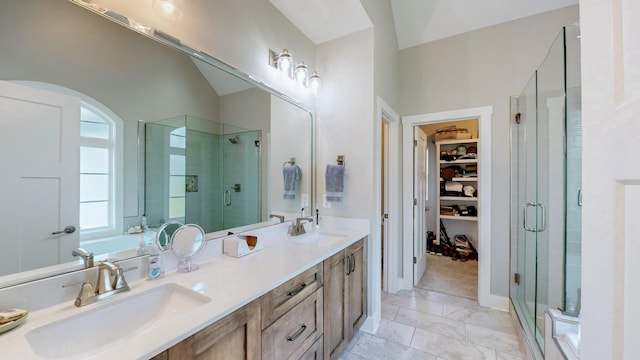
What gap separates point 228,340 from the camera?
2.94 feet

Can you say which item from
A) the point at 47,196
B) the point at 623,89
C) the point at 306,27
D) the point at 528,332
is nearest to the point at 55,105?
the point at 47,196

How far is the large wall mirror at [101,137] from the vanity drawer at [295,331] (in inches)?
25.9

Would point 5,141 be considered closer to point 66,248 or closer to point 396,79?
point 66,248

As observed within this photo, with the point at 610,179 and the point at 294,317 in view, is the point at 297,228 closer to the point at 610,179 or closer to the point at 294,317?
the point at 294,317

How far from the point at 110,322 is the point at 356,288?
1558mm

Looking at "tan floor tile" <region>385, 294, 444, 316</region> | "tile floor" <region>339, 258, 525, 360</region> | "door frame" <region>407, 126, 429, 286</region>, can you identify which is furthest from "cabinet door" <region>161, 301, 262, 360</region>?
"door frame" <region>407, 126, 429, 286</region>

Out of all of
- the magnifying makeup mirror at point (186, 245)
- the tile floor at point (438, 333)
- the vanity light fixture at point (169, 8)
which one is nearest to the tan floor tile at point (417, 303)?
the tile floor at point (438, 333)

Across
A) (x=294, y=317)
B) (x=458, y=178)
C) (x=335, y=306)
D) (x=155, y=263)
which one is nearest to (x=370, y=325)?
(x=335, y=306)

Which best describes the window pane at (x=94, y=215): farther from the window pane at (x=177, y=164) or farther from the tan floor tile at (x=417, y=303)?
the tan floor tile at (x=417, y=303)

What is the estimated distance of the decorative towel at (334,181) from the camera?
2.23m

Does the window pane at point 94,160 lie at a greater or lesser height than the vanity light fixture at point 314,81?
lesser

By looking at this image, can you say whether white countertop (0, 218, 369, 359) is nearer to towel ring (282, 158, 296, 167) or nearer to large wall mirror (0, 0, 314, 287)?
large wall mirror (0, 0, 314, 287)

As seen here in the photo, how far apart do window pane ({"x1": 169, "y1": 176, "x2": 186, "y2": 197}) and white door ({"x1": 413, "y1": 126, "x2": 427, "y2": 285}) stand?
2543 mm

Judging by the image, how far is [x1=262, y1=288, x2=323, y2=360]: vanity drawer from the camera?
43.3 inches
